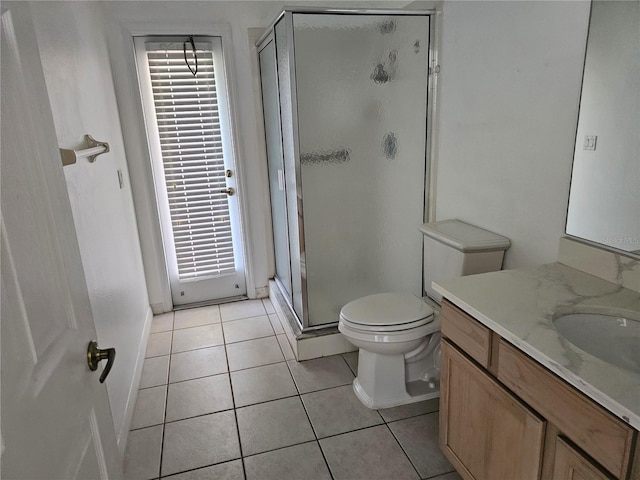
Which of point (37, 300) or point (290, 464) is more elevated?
point (37, 300)

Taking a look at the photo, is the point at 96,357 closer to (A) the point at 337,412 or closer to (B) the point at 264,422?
(B) the point at 264,422

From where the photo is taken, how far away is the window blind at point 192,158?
9.85 ft

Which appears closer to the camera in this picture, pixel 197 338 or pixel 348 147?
pixel 348 147

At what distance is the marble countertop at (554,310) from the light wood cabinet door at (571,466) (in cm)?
17

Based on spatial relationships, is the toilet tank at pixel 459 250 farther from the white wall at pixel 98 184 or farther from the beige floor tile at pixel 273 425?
the white wall at pixel 98 184

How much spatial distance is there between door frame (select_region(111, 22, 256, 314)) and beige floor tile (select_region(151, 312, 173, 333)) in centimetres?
6

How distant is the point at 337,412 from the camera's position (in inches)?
85.5

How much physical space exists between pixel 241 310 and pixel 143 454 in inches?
59.0

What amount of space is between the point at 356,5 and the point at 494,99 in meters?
1.55

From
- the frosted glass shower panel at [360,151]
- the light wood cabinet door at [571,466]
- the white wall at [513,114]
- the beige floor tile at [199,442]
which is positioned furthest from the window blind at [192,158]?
the light wood cabinet door at [571,466]

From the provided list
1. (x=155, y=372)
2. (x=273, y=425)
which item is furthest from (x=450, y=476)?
(x=155, y=372)

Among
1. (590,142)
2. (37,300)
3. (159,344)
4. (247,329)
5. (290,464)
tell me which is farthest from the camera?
(247,329)

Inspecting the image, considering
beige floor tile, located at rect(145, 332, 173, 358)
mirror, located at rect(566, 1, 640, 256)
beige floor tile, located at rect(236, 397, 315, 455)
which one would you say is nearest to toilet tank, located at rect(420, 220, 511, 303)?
mirror, located at rect(566, 1, 640, 256)

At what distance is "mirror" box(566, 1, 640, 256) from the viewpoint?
1.38 metres
